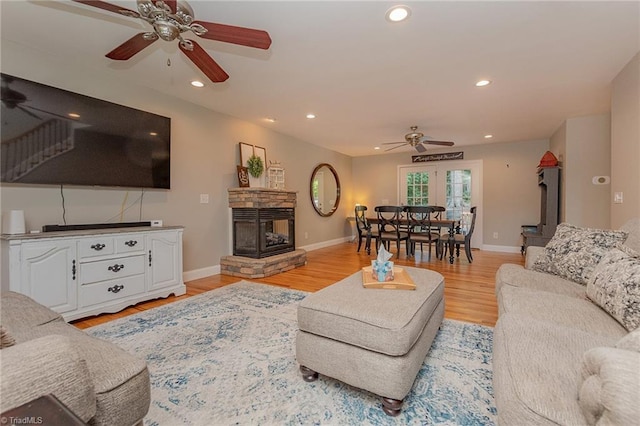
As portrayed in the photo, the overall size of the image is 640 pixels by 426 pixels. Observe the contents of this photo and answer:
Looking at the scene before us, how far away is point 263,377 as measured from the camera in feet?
5.42

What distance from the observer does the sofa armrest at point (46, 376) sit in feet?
1.93

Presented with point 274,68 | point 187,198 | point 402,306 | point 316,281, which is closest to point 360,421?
point 402,306

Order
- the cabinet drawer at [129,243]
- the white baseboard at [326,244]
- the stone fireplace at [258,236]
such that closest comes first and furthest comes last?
1. the cabinet drawer at [129,243]
2. the stone fireplace at [258,236]
3. the white baseboard at [326,244]

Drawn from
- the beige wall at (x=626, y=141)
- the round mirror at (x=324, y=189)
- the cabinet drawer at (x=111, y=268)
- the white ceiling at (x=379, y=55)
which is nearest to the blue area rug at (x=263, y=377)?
the cabinet drawer at (x=111, y=268)

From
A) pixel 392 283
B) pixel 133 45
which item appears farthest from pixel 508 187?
pixel 133 45

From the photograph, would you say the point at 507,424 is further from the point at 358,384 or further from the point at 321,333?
the point at 321,333

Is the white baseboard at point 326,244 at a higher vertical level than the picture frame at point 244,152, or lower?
lower

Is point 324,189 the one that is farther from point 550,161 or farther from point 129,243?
point 129,243

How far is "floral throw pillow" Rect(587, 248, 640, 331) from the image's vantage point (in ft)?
4.10

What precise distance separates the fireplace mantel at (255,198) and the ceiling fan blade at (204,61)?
6.21 ft

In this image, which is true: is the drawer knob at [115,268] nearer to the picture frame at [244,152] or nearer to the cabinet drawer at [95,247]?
the cabinet drawer at [95,247]

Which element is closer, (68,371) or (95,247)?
(68,371)

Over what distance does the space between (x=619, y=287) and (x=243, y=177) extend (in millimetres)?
4137

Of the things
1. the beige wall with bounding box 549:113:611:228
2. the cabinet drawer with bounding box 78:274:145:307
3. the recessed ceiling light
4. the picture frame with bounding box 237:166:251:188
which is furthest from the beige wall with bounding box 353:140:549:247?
the cabinet drawer with bounding box 78:274:145:307
